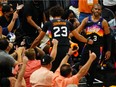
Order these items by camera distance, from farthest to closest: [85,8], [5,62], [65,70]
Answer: [85,8] → [5,62] → [65,70]

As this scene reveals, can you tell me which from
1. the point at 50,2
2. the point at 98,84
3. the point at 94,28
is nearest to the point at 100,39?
the point at 94,28

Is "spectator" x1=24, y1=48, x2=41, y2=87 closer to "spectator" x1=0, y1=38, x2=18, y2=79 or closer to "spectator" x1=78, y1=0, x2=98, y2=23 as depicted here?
"spectator" x1=0, y1=38, x2=18, y2=79

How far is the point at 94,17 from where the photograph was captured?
1009 cm

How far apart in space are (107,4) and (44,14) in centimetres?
236

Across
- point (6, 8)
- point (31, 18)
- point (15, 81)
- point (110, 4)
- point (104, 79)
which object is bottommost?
point (104, 79)

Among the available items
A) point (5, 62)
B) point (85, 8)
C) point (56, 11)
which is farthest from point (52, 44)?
point (85, 8)

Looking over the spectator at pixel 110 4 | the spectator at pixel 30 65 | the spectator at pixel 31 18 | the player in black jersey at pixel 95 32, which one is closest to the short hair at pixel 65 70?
the spectator at pixel 30 65

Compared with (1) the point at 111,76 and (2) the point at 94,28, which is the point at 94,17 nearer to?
(2) the point at 94,28

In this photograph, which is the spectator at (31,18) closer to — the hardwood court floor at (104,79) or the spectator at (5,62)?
A: the hardwood court floor at (104,79)

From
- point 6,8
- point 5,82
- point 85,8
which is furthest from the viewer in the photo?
point 85,8

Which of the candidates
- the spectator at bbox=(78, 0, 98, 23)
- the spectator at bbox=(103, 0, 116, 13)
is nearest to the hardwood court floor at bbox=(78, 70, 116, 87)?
the spectator at bbox=(78, 0, 98, 23)

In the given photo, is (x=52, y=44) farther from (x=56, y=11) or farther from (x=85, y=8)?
(x=85, y=8)

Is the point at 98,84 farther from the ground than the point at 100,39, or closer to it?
Result: closer to it

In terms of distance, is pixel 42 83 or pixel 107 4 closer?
pixel 42 83
